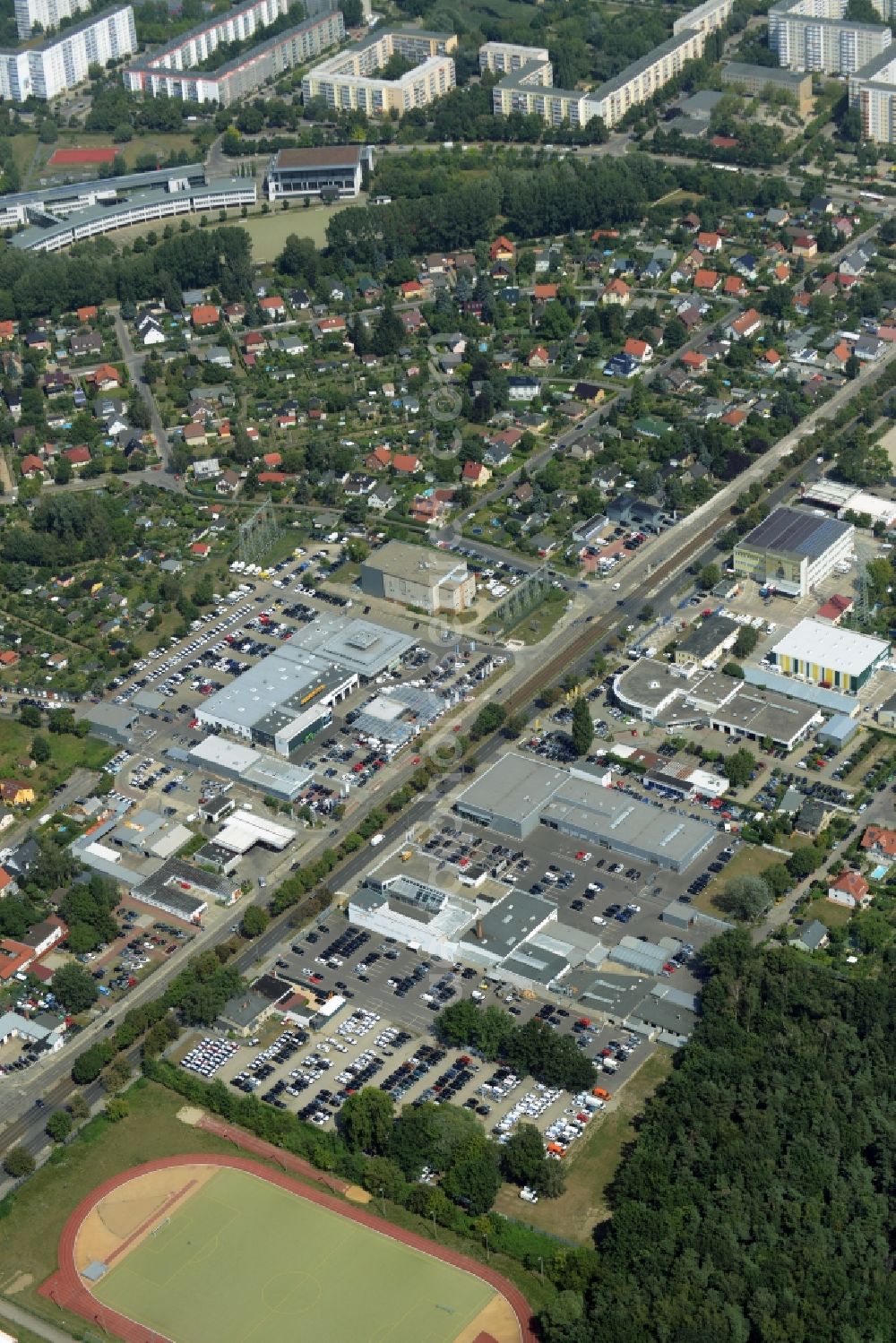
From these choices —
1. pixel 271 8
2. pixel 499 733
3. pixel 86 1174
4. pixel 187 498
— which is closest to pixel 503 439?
pixel 187 498

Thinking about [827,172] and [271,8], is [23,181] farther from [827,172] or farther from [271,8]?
[827,172]

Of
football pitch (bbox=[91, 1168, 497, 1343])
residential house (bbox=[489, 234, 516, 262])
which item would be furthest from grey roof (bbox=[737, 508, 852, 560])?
football pitch (bbox=[91, 1168, 497, 1343])

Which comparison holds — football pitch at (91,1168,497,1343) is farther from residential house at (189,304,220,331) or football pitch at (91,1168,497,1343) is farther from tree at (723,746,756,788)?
residential house at (189,304,220,331)

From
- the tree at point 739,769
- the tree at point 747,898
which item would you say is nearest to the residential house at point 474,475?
the tree at point 739,769

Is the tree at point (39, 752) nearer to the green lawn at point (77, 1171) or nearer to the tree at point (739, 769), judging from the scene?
the green lawn at point (77, 1171)

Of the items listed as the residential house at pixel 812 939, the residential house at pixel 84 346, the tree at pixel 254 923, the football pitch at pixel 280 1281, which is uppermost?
the residential house at pixel 84 346

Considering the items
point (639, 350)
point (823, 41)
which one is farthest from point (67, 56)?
point (639, 350)
